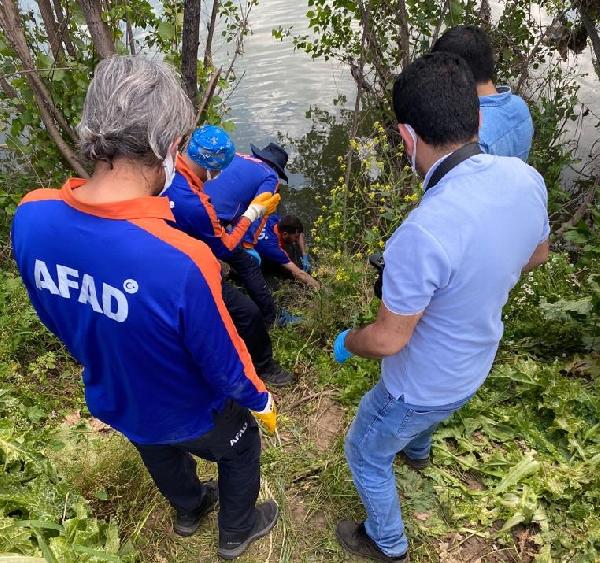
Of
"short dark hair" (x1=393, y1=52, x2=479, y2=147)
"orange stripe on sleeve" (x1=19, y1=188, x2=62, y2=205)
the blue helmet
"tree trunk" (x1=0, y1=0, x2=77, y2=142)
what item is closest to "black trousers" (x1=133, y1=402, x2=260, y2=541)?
"orange stripe on sleeve" (x1=19, y1=188, x2=62, y2=205)

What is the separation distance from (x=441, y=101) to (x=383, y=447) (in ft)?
4.21

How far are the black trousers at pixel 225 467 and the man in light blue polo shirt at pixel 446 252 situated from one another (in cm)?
59

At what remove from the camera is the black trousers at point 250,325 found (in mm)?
3432

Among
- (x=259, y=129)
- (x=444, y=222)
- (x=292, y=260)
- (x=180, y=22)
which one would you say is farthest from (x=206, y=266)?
(x=259, y=129)

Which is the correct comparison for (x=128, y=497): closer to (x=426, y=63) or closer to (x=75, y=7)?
(x=426, y=63)

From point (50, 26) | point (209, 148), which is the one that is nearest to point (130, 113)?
point (209, 148)

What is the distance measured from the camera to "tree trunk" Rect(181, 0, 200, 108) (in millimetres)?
3211

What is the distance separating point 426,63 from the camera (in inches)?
64.4

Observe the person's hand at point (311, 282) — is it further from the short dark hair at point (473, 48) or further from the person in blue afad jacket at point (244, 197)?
the short dark hair at point (473, 48)

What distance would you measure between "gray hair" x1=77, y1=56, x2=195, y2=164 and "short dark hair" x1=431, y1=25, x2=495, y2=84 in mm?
1681

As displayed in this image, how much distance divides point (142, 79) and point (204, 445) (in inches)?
53.3

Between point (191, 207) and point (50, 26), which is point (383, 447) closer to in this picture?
point (191, 207)

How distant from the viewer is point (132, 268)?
1.37 metres

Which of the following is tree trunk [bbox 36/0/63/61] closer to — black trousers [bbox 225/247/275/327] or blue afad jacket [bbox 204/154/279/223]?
blue afad jacket [bbox 204/154/279/223]
